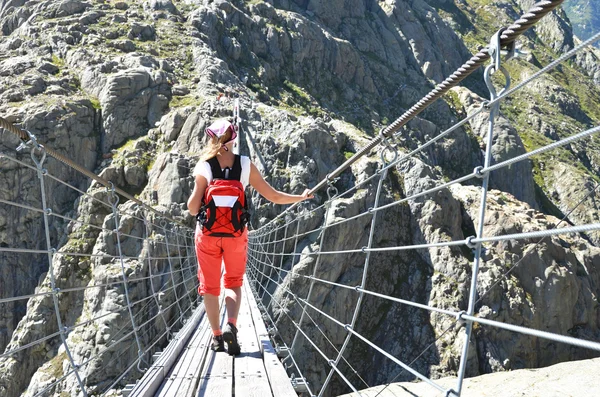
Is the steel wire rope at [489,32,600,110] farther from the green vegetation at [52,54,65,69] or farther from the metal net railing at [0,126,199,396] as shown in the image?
the green vegetation at [52,54,65,69]

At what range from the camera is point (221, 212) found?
2.83 meters

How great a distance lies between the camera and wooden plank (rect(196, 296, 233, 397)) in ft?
7.88

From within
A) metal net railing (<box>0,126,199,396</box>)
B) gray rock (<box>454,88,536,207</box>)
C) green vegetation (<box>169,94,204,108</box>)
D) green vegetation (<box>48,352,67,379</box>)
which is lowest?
green vegetation (<box>48,352,67,379</box>)

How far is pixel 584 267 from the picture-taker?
1000 inches

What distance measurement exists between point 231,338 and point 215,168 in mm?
1165

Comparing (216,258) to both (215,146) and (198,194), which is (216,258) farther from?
(215,146)

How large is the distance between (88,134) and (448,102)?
43.1m

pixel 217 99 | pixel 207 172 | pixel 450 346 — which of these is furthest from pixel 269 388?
pixel 217 99

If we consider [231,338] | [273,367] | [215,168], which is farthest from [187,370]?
[215,168]

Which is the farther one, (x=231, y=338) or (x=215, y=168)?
(x=231, y=338)

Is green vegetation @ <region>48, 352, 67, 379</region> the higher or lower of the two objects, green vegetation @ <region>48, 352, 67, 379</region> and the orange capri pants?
the lower

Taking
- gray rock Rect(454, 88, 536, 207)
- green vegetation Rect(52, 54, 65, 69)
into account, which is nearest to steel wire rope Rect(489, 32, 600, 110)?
green vegetation Rect(52, 54, 65, 69)

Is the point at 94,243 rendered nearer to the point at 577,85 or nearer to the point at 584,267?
the point at 584,267

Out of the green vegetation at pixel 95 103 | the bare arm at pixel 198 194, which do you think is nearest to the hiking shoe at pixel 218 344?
the bare arm at pixel 198 194
